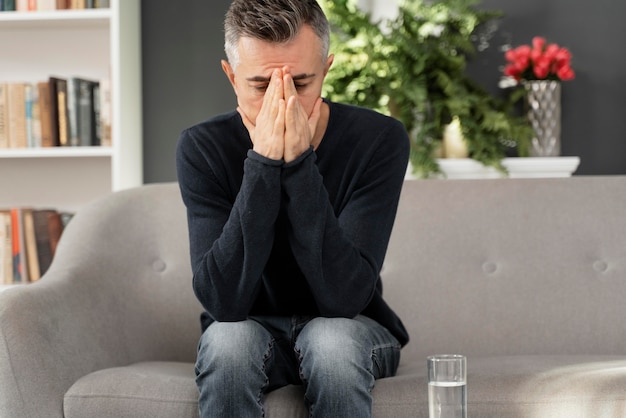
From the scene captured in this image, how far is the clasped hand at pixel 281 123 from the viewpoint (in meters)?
1.75

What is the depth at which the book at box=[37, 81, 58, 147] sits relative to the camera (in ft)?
11.6

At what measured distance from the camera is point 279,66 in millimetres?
1806

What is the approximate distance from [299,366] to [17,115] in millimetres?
2117

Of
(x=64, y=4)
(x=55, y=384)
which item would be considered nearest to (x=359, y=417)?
(x=55, y=384)

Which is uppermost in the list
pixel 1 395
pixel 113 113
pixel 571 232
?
pixel 113 113

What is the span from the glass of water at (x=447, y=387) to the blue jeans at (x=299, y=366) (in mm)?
412

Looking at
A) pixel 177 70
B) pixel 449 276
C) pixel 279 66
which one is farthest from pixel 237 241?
pixel 177 70

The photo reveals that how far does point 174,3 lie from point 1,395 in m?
2.27

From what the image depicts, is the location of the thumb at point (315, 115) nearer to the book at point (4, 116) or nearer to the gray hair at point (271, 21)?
the gray hair at point (271, 21)

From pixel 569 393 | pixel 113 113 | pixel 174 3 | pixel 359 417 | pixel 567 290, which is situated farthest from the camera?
pixel 174 3

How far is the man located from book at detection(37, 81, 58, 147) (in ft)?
5.56

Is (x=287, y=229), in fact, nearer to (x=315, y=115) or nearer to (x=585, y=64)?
(x=315, y=115)

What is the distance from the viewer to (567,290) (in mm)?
2461

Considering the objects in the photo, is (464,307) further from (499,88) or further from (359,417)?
(499,88)
